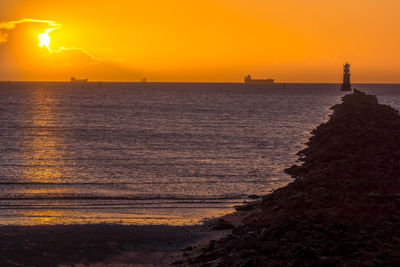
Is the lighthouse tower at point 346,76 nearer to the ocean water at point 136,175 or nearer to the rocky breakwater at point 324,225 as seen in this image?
the ocean water at point 136,175

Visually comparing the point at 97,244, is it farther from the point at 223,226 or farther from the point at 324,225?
the point at 324,225

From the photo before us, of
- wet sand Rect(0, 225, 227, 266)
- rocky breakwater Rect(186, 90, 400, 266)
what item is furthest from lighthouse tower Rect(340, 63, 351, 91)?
wet sand Rect(0, 225, 227, 266)

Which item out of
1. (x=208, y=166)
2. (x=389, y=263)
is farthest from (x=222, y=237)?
(x=208, y=166)

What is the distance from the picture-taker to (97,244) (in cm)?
1209

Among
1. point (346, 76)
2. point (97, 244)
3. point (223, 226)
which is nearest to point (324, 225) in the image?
point (223, 226)

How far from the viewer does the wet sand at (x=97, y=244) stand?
434 inches

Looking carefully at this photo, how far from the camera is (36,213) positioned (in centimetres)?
1544

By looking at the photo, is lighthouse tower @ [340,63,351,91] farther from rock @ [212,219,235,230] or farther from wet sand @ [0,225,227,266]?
wet sand @ [0,225,227,266]

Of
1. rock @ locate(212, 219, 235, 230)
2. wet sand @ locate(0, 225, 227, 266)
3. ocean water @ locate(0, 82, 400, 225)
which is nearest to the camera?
wet sand @ locate(0, 225, 227, 266)

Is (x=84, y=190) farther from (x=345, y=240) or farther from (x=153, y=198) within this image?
(x=345, y=240)

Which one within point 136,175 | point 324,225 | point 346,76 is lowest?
point 136,175

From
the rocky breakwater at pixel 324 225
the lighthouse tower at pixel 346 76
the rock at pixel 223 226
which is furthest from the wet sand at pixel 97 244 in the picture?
the lighthouse tower at pixel 346 76

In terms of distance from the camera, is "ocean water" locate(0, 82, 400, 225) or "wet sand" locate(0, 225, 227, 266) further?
"ocean water" locate(0, 82, 400, 225)

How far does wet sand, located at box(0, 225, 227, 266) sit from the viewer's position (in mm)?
11017
